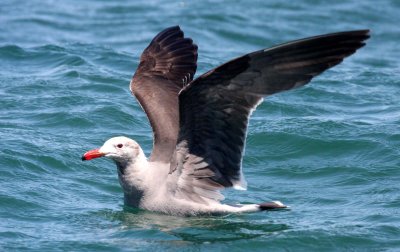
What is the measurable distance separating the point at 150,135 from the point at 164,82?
2.16m

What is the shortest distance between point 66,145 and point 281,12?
1077 cm

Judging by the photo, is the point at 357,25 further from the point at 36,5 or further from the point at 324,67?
the point at 324,67

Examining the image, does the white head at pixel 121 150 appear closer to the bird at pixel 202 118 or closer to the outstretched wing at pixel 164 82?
the bird at pixel 202 118

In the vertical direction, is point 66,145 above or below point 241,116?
below

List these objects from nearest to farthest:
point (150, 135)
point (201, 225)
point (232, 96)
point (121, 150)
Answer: point (232, 96)
point (201, 225)
point (121, 150)
point (150, 135)

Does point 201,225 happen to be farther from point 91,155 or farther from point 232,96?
point 232,96

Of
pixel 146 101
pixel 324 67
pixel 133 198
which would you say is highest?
pixel 324 67

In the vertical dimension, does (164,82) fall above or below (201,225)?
above

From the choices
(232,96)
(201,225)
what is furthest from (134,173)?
(232,96)

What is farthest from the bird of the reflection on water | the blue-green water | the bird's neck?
the blue-green water

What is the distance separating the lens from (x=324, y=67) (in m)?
8.12

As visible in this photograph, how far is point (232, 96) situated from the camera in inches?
333

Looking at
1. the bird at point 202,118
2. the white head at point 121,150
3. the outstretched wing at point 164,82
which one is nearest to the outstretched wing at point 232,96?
the bird at point 202,118

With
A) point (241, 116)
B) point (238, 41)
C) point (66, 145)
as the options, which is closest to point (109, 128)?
point (66, 145)
